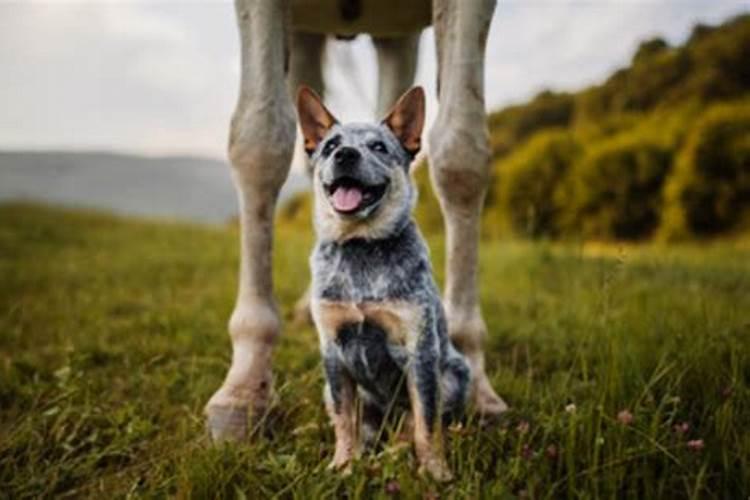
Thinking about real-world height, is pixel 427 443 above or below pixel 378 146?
below

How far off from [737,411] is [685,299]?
3230 millimetres

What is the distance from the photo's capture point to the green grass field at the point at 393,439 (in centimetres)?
209

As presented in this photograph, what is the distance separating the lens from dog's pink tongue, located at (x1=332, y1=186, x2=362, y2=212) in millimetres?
2275

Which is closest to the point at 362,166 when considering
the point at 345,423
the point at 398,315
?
the point at 398,315

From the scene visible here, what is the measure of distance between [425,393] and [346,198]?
2.08 feet

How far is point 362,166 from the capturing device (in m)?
2.27

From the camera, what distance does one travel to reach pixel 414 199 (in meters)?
2.53

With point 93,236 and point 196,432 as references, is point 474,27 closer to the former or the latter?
point 196,432

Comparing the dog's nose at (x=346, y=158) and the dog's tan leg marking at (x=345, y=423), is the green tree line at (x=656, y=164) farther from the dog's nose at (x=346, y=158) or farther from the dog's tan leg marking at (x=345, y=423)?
the dog's nose at (x=346, y=158)

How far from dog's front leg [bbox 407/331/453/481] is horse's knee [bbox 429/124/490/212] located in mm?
710

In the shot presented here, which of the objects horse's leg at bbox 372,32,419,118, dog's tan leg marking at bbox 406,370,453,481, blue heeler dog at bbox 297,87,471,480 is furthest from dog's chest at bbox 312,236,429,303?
horse's leg at bbox 372,32,419,118

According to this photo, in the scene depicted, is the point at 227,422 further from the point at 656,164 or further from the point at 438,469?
the point at 656,164

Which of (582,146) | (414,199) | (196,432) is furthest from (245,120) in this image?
(582,146)

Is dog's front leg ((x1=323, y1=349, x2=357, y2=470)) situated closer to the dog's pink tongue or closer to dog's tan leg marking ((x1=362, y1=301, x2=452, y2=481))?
dog's tan leg marking ((x1=362, y1=301, x2=452, y2=481))
